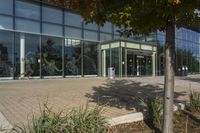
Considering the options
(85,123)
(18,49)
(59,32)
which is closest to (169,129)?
(85,123)

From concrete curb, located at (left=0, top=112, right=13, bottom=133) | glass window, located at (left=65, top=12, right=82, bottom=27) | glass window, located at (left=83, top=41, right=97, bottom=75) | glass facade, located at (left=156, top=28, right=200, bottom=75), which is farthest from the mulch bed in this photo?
glass facade, located at (left=156, top=28, right=200, bottom=75)

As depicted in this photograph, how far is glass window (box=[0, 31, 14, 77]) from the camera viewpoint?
23.5m

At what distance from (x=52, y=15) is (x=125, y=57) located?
8.24 metres

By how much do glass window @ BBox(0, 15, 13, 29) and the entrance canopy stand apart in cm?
1025

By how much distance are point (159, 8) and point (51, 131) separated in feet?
9.06

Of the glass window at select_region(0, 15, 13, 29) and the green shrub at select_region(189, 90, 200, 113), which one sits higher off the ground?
the glass window at select_region(0, 15, 13, 29)

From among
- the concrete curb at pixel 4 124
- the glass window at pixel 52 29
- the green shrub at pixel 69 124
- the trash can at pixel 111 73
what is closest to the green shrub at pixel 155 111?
the green shrub at pixel 69 124

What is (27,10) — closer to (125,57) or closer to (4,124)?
(125,57)

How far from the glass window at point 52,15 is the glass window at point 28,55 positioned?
1.97 metres

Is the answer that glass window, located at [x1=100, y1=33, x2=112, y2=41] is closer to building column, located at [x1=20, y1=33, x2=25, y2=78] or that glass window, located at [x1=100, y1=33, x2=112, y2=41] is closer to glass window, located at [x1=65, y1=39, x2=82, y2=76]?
glass window, located at [x1=65, y1=39, x2=82, y2=76]

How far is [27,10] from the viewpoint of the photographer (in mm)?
25156

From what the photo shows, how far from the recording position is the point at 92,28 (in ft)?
100.0

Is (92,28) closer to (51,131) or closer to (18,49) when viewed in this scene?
(18,49)

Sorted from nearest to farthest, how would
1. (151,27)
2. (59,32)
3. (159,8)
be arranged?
(159,8), (151,27), (59,32)
